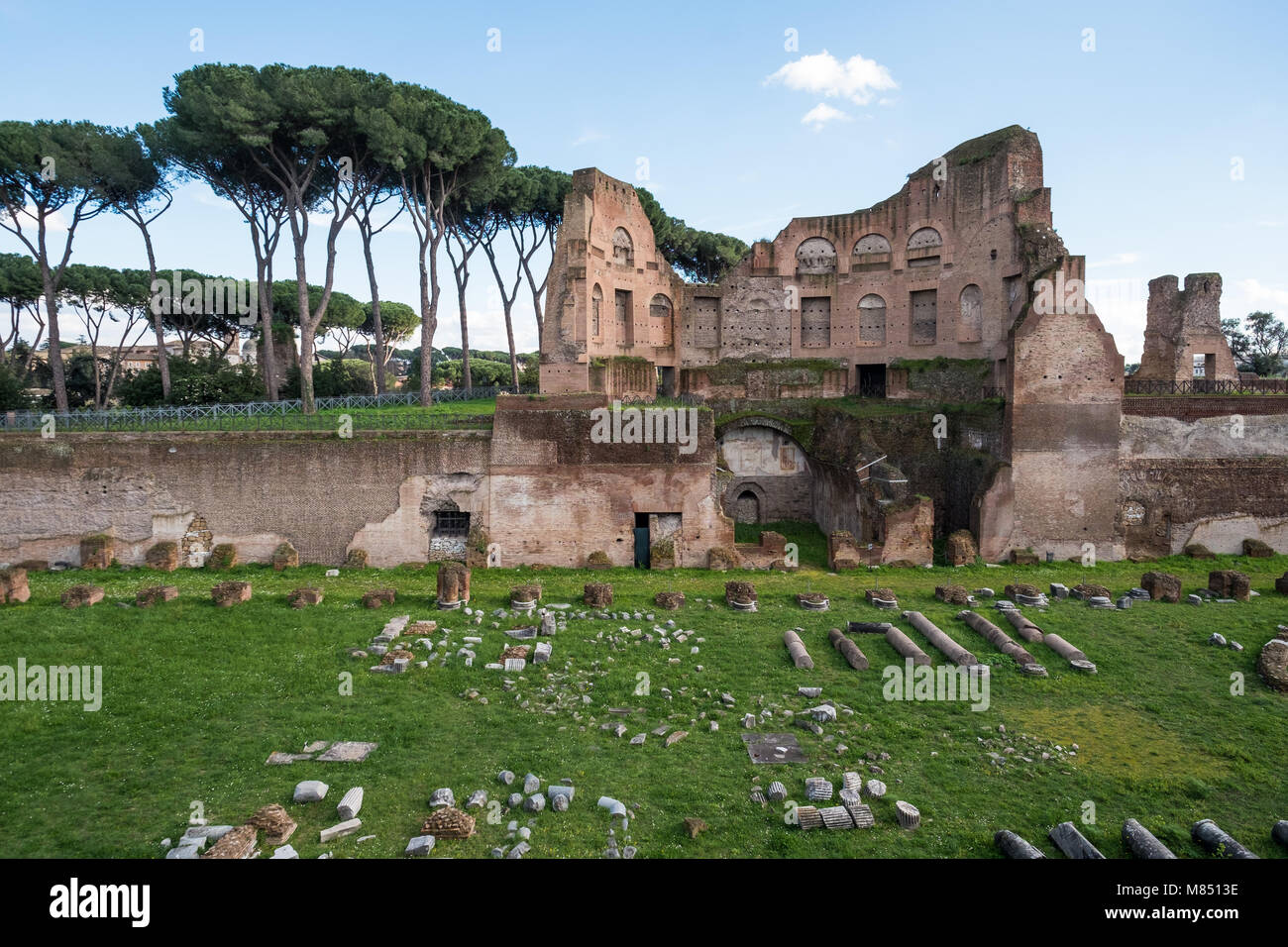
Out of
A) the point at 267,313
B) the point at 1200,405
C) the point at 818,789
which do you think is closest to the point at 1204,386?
the point at 1200,405

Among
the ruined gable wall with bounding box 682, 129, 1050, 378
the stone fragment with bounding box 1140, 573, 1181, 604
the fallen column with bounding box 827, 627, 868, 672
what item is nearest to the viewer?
the fallen column with bounding box 827, 627, 868, 672

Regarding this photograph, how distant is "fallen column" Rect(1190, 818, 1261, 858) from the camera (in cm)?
590

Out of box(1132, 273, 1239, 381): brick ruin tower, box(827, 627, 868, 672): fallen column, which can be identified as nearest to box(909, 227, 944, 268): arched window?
box(1132, 273, 1239, 381): brick ruin tower

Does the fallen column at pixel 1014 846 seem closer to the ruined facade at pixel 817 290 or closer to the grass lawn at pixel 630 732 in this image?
the grass lawn at pixel 630 732

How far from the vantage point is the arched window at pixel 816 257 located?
28359 mm

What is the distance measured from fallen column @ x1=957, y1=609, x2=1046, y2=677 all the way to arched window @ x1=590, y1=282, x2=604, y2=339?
16.1 m

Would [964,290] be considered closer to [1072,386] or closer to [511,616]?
[1072,386]

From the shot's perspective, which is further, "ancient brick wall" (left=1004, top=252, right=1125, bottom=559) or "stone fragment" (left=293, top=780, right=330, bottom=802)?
"ancient brick wall" (left=1004, top=252, right=1125, bottom=559)

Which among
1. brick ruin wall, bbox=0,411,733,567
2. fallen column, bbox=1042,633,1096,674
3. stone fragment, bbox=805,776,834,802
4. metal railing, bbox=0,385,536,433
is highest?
metal railing, bbox=0,385,536,433

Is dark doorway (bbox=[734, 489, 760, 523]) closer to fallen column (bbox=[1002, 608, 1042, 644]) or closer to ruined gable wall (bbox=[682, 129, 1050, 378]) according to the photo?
ruined gable wall (bbox=[682, 129, 1050, 378])

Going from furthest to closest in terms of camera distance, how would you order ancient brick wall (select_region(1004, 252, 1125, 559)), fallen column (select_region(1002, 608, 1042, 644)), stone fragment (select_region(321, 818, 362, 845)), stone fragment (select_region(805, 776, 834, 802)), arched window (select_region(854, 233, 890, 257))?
arched window (select_region(854, 233, 890, 257)) → ancient brick wall (select_region(1004, 252, 1125, 559)) → fallen column (select_region(1002, 608, 1042, 644)) → stone fragment (select_region(805, 776, 834, 802)) → stone fragment (select_region(321, 818, 362, 845))

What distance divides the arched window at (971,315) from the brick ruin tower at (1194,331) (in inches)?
211

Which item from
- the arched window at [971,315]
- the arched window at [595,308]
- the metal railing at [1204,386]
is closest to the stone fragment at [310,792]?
the arched window at [595,308]

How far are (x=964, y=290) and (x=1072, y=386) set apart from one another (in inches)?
400
